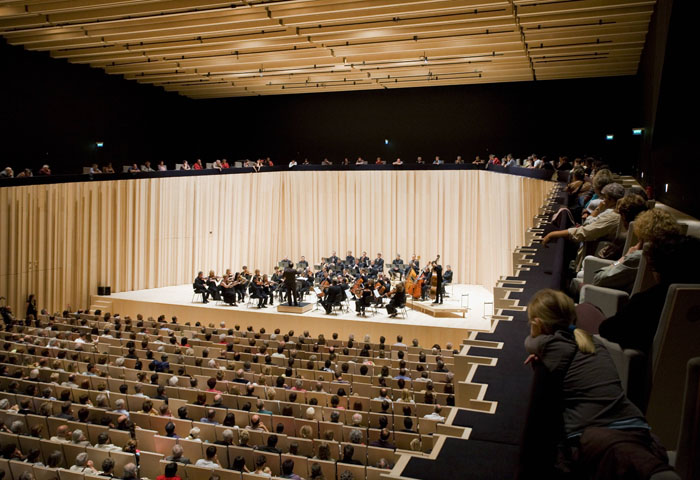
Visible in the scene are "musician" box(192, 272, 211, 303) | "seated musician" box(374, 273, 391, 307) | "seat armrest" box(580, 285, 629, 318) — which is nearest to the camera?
"seat armrest" box(580, 285, 629, 318)

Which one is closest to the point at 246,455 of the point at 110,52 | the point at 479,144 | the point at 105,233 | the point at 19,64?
the point at 105,233

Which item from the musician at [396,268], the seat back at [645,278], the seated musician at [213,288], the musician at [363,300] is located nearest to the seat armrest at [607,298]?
the seat back at [645,278]

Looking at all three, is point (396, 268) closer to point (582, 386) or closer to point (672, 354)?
point (672, 354)

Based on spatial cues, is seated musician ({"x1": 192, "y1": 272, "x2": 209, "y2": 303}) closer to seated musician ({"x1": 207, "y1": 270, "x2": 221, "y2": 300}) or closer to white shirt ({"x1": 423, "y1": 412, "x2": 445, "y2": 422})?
seated musician ({"x1": 207, "y1": 270, "x2": 221, "y2": 300})

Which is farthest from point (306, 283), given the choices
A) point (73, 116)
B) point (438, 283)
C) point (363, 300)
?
point (73, 116)

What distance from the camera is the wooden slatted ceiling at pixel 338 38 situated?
12883 mm

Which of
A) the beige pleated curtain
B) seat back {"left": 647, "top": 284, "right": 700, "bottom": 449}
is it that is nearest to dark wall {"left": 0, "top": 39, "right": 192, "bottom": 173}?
the beige pleated curtain

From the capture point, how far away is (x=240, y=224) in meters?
21.1

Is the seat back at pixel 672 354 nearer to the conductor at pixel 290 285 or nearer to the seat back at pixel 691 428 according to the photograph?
the seat back at pixel 691 428

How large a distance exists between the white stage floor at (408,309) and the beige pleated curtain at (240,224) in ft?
1.99

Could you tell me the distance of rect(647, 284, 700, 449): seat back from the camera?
1.90 metres

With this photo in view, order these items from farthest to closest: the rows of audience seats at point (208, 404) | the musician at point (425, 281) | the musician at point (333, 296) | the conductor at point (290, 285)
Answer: the musician at point (425, 281) < the conductor at point (290, 285) < the musician at point (333, 296) < the rows of audience seats at point (208, 404)

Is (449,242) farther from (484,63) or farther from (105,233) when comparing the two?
(105,233)

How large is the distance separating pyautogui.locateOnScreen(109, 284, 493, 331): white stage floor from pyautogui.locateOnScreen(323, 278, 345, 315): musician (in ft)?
0.85
